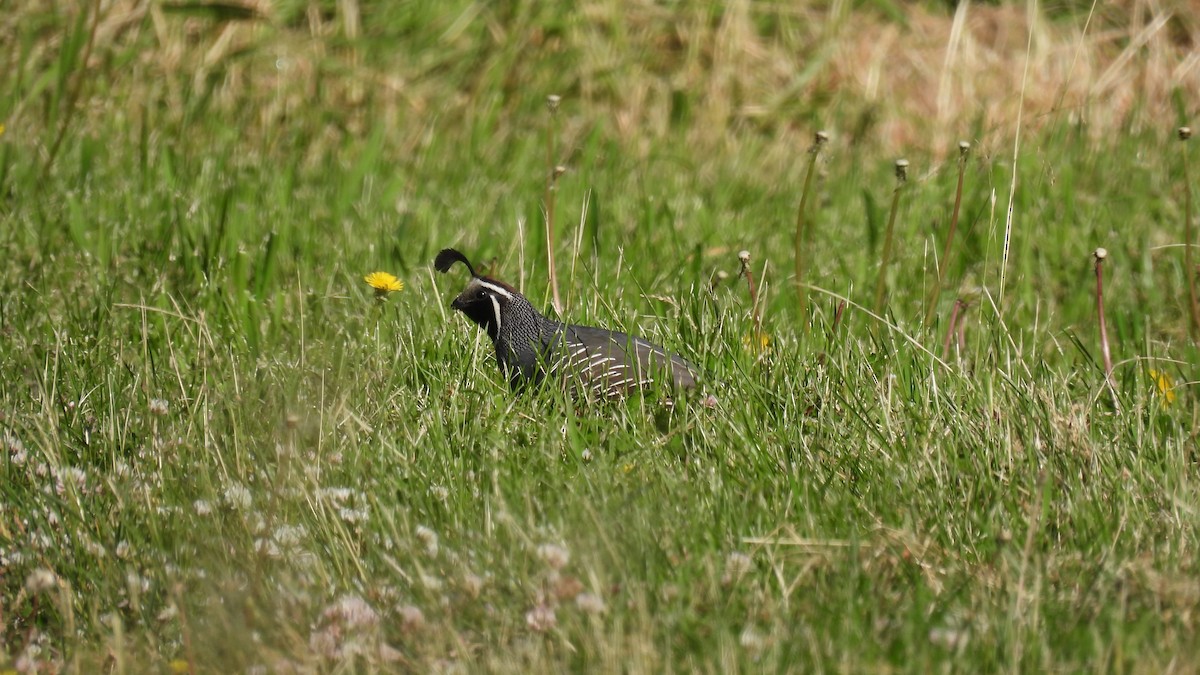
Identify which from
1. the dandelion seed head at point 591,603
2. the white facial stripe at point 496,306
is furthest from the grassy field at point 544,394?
the white facial stripe at point 496,306

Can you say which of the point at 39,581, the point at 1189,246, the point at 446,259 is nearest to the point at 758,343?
the point at 446,259

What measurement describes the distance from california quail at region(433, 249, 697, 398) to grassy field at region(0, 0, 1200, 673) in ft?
0.29

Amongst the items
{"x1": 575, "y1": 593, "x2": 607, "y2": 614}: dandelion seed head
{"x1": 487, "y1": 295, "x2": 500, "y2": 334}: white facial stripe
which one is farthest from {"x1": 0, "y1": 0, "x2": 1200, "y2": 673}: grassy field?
{"x1": 487, "y1": 295, "x2": 500, "y2": 334}: white facial stripe

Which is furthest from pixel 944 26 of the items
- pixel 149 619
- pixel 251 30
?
pixel 149 619

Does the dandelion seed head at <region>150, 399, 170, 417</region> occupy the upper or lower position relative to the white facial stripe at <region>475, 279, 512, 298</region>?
lower

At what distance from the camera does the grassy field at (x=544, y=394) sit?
2451 mm

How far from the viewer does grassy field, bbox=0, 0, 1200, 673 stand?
245 cm

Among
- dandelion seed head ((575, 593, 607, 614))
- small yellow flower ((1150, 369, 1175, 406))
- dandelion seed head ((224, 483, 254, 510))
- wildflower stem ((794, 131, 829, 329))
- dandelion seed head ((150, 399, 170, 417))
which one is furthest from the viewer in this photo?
wildflower stem ((794, 131, 829, 329))

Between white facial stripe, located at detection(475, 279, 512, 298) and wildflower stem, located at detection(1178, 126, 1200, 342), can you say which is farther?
white facial stripe, located at detection(475, 279, 512, 298)

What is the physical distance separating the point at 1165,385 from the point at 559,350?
1627mm

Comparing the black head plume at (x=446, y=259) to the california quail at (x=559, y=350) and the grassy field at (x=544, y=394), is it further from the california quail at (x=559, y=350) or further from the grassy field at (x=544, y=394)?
the grassy field at (x=544, y=394)

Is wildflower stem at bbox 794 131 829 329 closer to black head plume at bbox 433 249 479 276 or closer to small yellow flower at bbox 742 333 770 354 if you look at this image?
small yellow flower at bbox 742 333 770 354

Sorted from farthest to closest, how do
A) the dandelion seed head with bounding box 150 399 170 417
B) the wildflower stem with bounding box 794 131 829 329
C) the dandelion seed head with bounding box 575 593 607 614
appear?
the wildflower stem with bounding box 794 131 829 329, the dandelion seed head with bounding box 150 399 170 417, the dandelion seed head with bounding box 575 593 607 614

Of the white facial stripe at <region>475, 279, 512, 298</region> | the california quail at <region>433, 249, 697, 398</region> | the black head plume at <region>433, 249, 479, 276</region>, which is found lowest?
the california quail at <region>433, 249, 697, 398</region>
